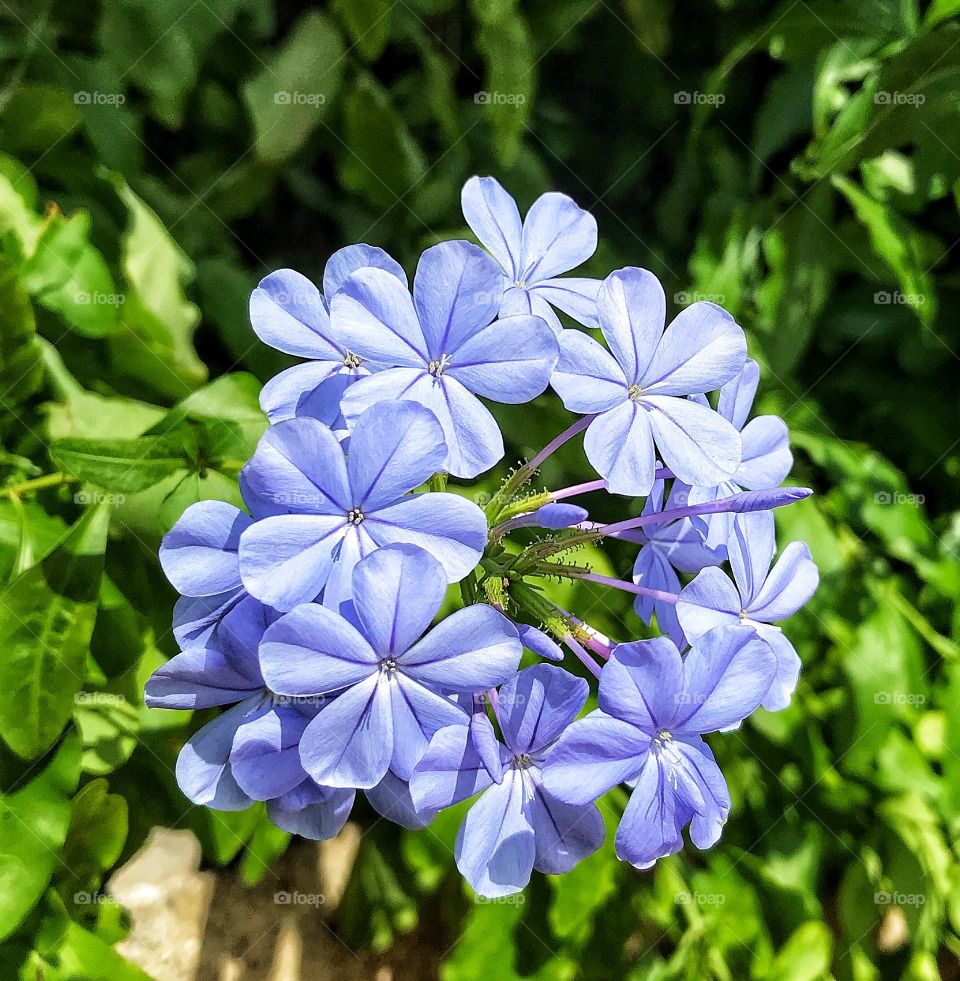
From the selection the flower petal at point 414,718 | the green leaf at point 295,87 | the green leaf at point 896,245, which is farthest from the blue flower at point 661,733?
the green leaf at point 295,87

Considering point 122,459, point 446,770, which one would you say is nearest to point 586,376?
point 446,770

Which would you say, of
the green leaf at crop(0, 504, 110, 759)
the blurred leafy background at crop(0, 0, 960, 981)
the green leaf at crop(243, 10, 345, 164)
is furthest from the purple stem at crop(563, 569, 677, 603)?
the green leaf at crop(243, 10, 345, 164)

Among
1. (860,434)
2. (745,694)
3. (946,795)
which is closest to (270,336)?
(745,694)

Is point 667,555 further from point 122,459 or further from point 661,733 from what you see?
point 122,459

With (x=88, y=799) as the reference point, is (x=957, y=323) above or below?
above

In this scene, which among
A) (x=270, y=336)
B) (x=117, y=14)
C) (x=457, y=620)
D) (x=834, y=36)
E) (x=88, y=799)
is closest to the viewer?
(x=457, y=620)

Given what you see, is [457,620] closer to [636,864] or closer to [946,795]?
[636,864]

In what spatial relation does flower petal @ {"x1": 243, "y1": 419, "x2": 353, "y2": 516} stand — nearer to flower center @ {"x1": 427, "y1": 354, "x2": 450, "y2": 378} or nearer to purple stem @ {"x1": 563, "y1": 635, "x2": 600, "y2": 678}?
flower center @ {"x1": 427, "y1": 354, "x2": 450, "y2": 378}
